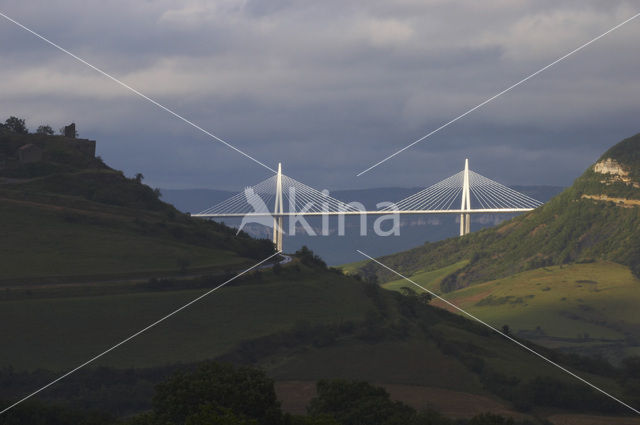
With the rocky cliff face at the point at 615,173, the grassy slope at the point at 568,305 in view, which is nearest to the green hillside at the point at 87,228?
the grassy slope at the point at 568,305

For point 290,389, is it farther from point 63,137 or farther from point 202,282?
point 63,137

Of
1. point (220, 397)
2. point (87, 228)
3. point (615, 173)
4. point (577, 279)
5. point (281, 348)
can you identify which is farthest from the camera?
point (615, 173)

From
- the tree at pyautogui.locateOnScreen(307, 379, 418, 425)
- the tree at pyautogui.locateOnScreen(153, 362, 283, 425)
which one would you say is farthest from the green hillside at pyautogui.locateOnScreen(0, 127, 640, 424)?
the tree at pyautogui.locateOnScreen(153, 362, 283, 425)

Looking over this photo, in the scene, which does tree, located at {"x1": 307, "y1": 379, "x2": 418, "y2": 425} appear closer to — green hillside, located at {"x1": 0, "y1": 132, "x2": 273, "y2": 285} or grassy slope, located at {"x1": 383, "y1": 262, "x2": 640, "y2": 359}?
green hillside, located at {"x1": 0, "y1": 132, "x2": 273, "y2": 285}

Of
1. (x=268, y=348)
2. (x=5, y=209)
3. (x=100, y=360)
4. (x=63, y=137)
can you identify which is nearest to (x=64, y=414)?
(x=100, y=360)

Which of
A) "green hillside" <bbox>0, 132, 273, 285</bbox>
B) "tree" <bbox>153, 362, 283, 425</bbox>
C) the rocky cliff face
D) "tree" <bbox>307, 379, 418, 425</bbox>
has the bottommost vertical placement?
"tree" <bbox>307, 379, 418, 425</bbox>

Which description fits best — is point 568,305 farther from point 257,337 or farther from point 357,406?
point 357,406

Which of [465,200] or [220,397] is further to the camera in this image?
[465,200]

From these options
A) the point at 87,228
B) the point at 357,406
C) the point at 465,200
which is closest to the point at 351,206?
the point at 465,200
